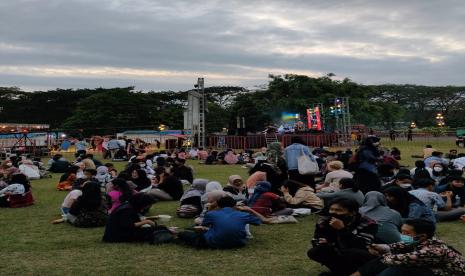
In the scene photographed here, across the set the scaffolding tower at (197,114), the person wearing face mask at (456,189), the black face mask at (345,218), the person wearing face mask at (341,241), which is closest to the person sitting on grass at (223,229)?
the person wearing face mask at (341,241)

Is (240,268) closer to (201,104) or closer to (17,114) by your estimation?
(201,104)

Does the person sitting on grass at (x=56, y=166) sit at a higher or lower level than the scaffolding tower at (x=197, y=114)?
lower

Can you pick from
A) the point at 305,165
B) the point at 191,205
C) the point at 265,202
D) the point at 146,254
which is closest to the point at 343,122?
the point at 305,165

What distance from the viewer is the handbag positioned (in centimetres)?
958

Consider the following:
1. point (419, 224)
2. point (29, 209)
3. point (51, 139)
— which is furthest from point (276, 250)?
point (51, 139)

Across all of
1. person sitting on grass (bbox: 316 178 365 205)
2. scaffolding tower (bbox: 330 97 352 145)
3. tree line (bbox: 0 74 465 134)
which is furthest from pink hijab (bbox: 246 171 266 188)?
tree line (bbox: 0 74 465 134)

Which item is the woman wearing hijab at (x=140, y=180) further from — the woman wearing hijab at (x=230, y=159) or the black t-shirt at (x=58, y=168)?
the woman wearing hijab at (x=230, y=159)

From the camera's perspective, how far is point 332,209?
4.78m

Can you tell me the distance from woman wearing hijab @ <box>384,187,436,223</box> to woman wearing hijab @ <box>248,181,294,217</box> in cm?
239

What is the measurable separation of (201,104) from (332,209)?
2293 cm

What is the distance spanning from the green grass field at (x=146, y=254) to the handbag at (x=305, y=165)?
4.32 ft

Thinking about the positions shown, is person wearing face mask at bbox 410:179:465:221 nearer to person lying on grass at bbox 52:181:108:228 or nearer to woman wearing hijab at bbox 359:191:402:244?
woman wearing hijab at bbox 359:191:402:244

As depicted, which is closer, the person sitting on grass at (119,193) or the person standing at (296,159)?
the person sitting on grass at (119,193)

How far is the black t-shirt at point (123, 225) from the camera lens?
6828 millimetres
